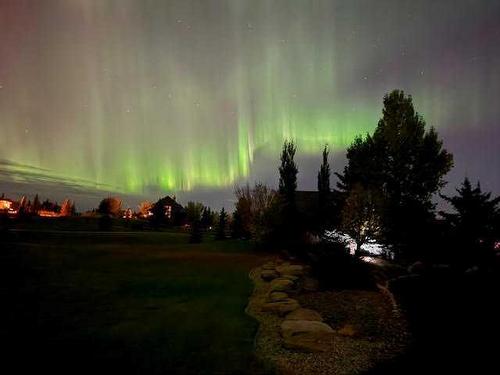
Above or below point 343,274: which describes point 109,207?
above

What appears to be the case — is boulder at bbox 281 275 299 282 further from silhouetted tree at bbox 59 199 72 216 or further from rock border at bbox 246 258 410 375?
silhouetted tree at bbox 59 199 72 216

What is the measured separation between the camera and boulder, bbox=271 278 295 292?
1158 centimetres

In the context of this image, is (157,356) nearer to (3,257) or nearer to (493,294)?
(493,294)

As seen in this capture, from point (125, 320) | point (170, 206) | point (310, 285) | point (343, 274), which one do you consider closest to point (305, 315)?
point (310, 285)

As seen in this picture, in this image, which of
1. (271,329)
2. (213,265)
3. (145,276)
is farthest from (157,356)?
(213,265)

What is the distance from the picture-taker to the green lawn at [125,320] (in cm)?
564

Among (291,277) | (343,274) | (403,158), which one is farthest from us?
(403,158)

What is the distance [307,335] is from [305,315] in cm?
142

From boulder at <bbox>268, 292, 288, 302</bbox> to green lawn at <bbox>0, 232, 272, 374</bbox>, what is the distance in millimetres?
1021

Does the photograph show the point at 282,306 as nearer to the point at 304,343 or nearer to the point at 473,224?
the point at 304,343

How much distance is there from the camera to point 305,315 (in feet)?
27.5

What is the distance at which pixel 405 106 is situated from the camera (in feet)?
117

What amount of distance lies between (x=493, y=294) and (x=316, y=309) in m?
5.33

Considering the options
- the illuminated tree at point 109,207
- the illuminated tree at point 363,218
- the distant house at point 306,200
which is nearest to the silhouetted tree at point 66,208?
the illuminated tree at point 109,207
